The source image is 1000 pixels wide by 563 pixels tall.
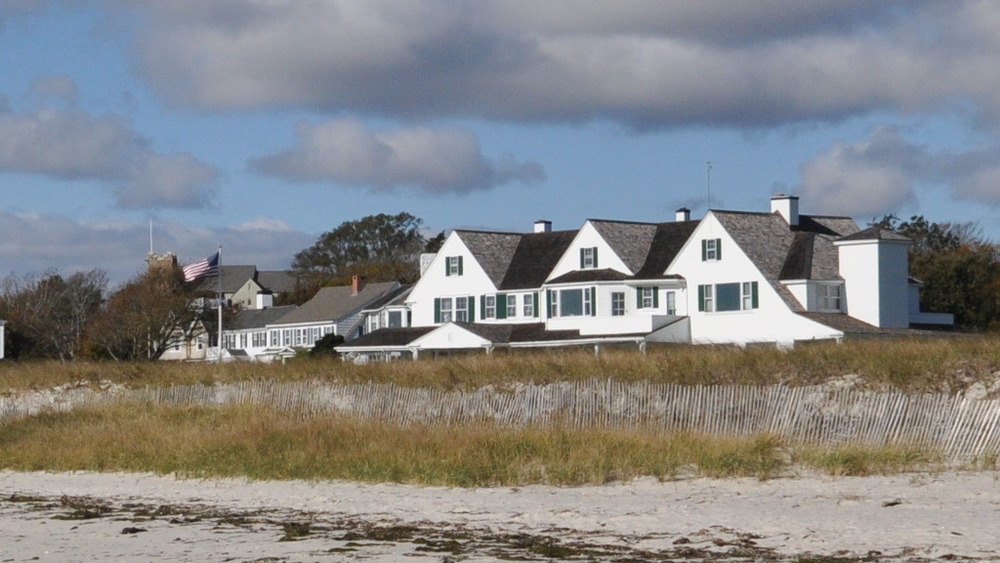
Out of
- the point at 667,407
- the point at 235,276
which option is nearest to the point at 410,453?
the point at 667,407

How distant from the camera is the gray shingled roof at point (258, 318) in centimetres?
9650

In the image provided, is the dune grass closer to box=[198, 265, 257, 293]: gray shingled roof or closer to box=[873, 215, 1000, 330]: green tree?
box=[873, 215, 1000, 330]: green tree

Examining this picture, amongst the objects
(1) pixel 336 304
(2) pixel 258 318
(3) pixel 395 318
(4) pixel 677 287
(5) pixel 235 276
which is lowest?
(3) pixel 395 318

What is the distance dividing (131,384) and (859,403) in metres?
20.8

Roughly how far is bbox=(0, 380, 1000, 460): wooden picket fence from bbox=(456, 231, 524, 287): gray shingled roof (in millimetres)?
30017

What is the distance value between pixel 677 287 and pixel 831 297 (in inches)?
248

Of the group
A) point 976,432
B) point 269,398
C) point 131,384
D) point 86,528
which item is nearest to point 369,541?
point 86,528

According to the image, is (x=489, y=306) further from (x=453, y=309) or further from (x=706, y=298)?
(x=706, y=298)

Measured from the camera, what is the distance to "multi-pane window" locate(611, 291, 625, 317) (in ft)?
194

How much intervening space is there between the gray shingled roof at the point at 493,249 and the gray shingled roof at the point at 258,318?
106 ft

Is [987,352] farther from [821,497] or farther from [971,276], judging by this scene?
[971,276]

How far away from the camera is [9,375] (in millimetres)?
41031

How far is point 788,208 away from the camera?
2425 inches

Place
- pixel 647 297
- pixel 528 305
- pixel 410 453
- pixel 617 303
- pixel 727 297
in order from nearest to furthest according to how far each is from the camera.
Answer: pixel 410 453
pixel 727 297
pixel 617 303
pixel 647 297
pixel 528 305
